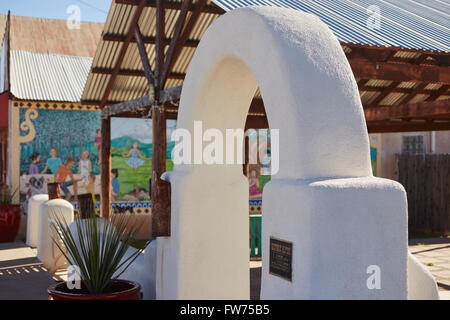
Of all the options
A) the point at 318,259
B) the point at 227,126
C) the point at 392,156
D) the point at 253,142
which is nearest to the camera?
the point at 318,259

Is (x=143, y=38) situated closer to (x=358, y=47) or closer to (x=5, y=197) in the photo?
(x=358, y=47)

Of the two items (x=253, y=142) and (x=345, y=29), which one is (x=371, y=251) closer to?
(x=345, y=29)

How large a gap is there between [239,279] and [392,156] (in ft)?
41.2

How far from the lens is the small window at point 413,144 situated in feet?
59.0

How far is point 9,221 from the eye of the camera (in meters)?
12.9

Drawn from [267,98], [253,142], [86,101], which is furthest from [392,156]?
[267,98]

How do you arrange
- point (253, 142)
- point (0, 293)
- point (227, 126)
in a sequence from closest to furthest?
point (227, 126) < point (0, 293) < point (253, 142)

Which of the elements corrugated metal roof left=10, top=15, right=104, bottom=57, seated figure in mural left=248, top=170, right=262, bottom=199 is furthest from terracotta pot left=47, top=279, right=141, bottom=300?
corrugated metal roof left=10, top=15, right=104, bottom=57

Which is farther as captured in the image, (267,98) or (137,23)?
(137,23)

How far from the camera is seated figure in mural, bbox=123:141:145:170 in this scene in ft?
48.5

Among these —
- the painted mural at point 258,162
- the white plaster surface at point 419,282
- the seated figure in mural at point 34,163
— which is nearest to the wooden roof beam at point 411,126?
the painted mural at point 258,162

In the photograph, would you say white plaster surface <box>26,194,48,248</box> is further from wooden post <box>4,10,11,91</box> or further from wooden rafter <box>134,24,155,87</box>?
wooden rafter <box>134,24,155,87</box>

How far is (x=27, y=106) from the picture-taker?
547 inches

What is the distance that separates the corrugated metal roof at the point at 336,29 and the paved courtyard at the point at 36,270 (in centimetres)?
344
